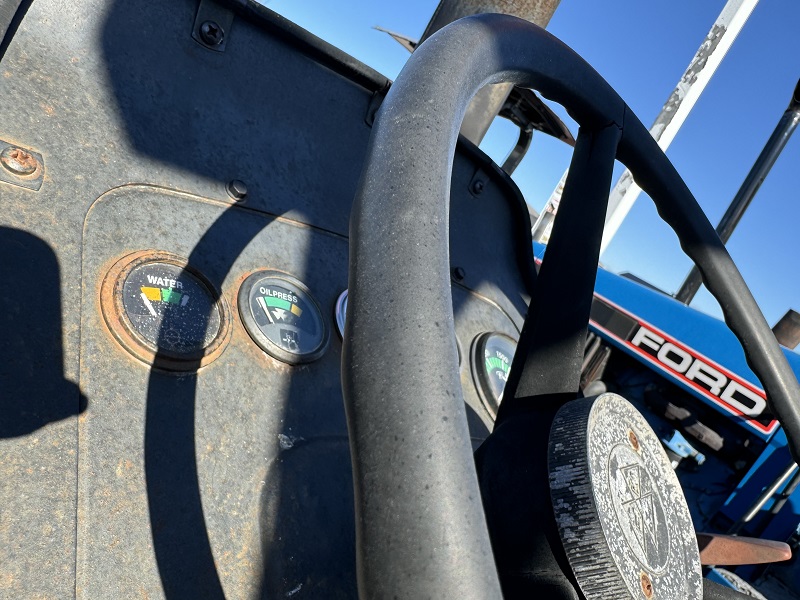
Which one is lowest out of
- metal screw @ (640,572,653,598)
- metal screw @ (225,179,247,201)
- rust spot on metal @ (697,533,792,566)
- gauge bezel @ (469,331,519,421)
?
rust spot on metal @ (697,533,792,566)

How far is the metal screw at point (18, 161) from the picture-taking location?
65 centimetres

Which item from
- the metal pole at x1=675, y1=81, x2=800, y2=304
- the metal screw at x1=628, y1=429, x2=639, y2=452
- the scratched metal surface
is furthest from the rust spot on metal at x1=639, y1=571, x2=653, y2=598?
the metal pole at x1=675, y1=81, x2=800, y2=304

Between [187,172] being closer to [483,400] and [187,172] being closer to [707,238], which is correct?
[483,400]

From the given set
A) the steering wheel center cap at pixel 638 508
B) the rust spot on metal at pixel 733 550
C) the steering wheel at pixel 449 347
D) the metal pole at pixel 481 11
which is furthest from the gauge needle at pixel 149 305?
the metal pole at pixel 481 11

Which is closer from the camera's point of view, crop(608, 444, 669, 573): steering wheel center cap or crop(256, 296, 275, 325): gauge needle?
crop(608, 444, 669, 573): steering wheel center cap

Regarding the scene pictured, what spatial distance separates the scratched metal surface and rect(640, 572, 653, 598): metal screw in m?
0.30

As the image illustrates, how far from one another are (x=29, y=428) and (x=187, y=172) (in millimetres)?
387

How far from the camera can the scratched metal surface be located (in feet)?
1.82

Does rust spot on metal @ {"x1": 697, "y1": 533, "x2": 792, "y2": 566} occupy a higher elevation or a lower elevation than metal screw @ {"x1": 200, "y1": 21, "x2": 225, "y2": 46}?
lower

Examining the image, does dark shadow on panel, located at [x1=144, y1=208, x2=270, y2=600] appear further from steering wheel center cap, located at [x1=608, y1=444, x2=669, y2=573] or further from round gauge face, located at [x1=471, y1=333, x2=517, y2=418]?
round gauge face, located at [x1=471, y1=333, x2=517, y2=418]

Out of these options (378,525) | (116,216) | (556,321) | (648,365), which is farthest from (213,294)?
(648,365)

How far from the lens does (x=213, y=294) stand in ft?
2.45

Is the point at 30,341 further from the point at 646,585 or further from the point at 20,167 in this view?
the point at 646,585

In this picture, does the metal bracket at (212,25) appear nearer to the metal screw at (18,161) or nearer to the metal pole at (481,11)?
the metal screw at (18,161)
